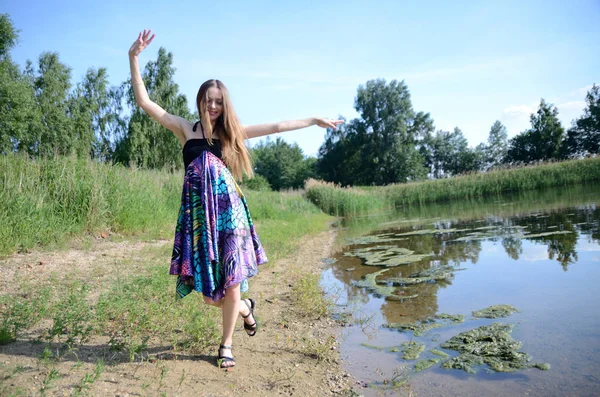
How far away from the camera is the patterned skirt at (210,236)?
2.48 m

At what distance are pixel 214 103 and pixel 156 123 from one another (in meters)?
31.5

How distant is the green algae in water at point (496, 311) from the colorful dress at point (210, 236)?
6.76 ft

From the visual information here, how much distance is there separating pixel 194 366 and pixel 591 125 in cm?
5450

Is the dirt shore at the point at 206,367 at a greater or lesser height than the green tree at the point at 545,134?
lesser

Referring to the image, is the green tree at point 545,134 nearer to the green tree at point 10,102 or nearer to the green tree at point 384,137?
the green tree at point 384,137

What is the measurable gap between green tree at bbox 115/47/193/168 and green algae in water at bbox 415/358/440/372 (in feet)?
102

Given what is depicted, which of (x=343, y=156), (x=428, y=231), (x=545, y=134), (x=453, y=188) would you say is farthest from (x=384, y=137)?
(x=428, y=231)

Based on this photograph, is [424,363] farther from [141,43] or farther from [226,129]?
[141,43]

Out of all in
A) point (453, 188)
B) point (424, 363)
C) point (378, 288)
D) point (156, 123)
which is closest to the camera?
point (424, 363)

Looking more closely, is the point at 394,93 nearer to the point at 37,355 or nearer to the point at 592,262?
the point at 592,262

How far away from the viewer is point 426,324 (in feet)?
10.9

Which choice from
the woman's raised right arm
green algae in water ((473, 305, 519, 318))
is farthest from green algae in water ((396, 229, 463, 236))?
the woman's raised right arm

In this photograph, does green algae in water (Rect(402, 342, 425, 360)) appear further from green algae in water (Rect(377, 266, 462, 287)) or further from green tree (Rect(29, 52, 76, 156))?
green tree (Rect(29, 52, 76, 156))

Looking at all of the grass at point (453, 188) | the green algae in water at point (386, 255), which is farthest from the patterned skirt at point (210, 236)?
the grass at point (453, 188)
